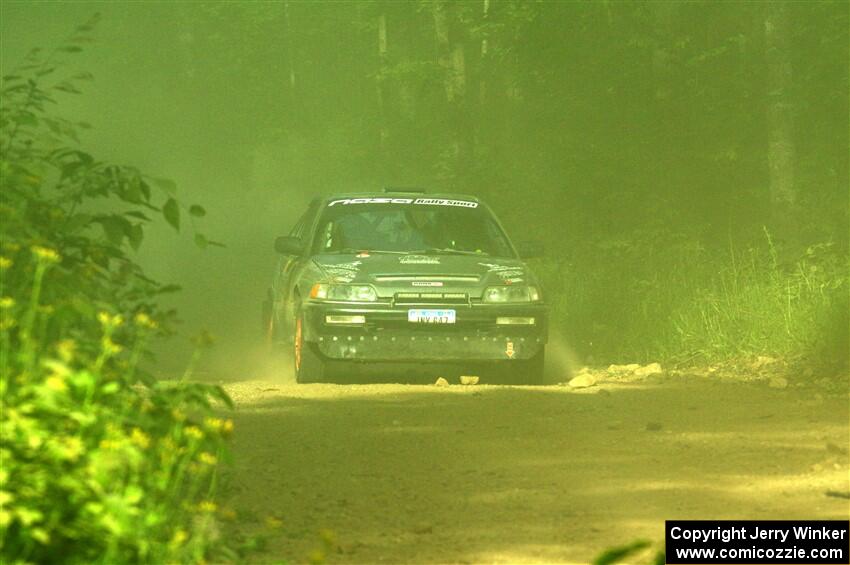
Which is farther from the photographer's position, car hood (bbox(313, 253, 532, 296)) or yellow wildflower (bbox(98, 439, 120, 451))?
car hood (bbox(313, 253, 532, 296))

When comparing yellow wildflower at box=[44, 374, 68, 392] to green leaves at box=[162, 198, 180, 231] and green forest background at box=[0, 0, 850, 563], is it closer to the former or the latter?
green forest background at box=[0, 0, 850, 563]

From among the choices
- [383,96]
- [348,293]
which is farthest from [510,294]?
[383,96]

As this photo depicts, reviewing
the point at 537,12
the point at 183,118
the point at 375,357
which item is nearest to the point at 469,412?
the point at 375,357

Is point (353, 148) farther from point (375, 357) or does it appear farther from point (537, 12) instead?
point (375, 357)

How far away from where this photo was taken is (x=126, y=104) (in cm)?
6650

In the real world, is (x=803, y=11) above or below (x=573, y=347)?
above

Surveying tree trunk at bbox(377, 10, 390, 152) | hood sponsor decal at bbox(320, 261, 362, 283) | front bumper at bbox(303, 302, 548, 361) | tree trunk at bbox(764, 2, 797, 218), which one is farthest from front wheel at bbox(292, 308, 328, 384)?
tree trunk at bbox(377, 10, 390, 152)

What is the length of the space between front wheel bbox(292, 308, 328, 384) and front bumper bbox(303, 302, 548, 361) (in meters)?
0.14

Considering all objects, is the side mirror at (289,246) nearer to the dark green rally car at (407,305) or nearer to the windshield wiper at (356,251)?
the dark green rally car at (407,305)

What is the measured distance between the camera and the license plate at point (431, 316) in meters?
13.2

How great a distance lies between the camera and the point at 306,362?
13453 millimetres

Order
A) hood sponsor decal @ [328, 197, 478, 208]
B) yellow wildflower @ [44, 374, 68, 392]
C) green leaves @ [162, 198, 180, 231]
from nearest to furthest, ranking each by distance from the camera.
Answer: yellow wildflower @ [44, 374, 68, 392] < green leaves @ [162, 198, 180, 231] < hood sponsor decal @ [328, 197, 478, 208]

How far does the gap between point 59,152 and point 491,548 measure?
2.82 m

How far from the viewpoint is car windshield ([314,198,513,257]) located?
14.5 metres
